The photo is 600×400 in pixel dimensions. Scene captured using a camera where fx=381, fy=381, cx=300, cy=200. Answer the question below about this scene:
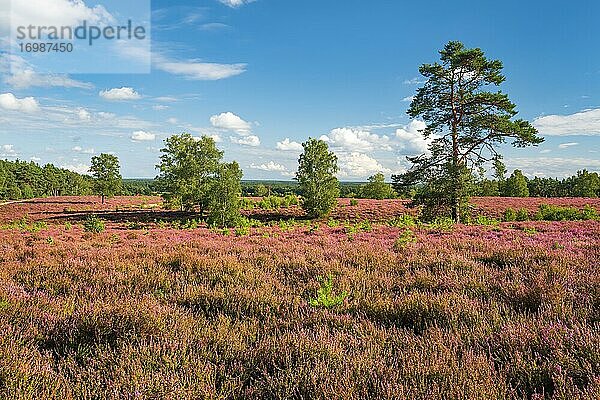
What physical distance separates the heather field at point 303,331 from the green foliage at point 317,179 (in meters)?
35.1

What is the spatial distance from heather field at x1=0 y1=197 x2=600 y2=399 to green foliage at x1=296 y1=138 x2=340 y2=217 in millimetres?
35128

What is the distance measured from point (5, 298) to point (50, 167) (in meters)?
151

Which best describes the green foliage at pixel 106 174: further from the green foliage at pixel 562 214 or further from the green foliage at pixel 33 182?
the green foliage at pixel 562 214

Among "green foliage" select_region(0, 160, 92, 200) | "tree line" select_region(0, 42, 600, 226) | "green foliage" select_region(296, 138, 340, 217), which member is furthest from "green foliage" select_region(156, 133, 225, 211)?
"green foliage" select_region(0, 160, 92, 200)

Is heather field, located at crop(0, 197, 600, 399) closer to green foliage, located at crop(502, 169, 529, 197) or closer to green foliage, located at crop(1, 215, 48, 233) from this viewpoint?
green foliage, located at crop(1, 215, 48, 233)

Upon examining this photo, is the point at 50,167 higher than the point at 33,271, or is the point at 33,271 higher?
the point at 50,167

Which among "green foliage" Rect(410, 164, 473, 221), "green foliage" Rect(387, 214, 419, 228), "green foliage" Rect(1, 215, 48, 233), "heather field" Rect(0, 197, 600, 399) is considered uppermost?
"green foliage" Rect(410, 164, 473, 221)

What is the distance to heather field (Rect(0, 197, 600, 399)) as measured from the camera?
2910 millimetres

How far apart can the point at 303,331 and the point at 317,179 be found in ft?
131

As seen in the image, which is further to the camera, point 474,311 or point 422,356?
point 474,311

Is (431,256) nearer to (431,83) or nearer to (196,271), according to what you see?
(196,271)

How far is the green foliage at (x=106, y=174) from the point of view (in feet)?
200

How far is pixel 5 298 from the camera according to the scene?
5125 mm

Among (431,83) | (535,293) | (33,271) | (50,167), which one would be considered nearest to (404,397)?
(535,293)
